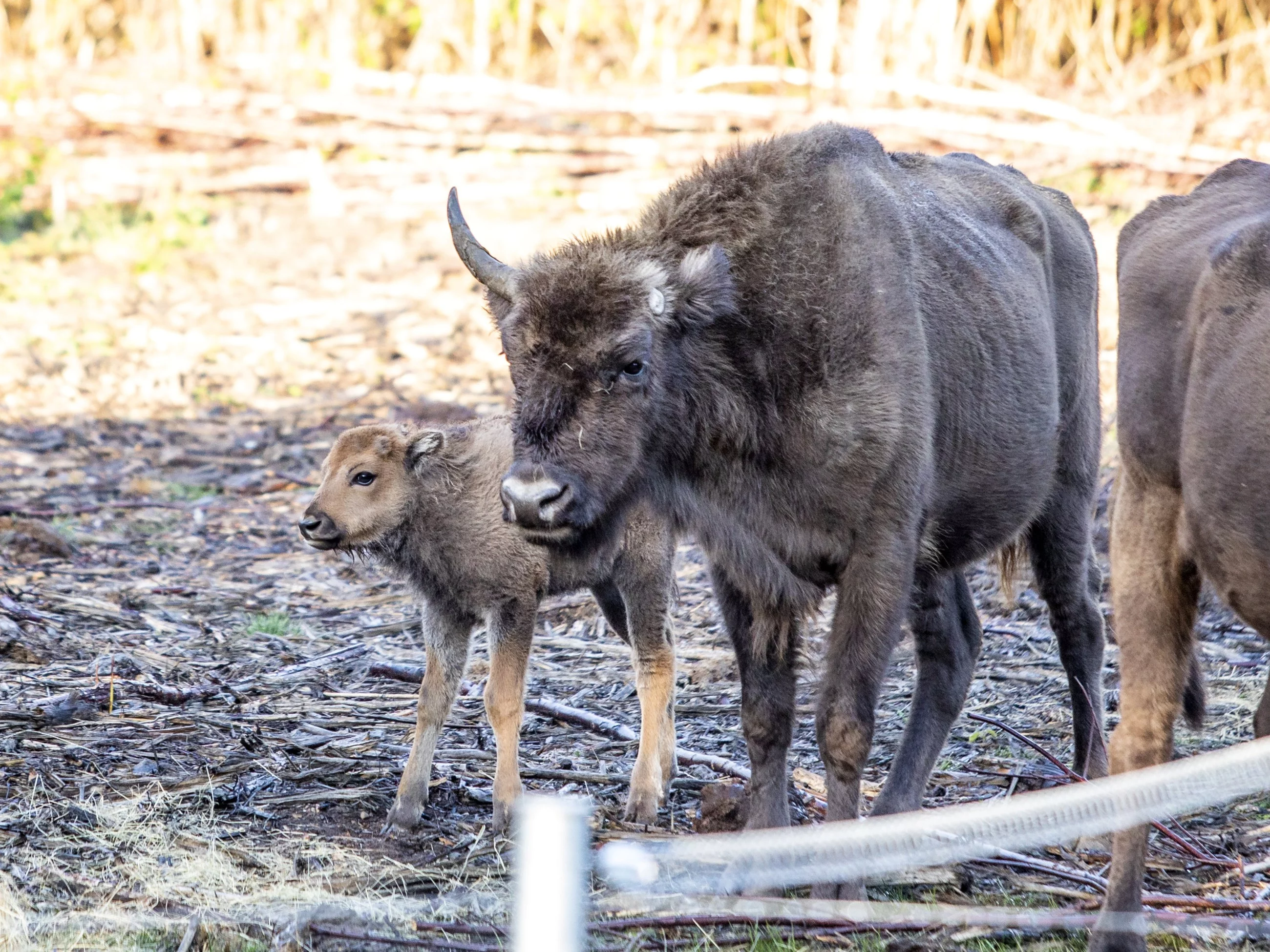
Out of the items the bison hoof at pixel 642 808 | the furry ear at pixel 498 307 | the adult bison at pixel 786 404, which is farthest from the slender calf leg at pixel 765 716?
the furry ear at pixel 498 307

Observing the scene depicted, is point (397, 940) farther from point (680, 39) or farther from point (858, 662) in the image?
point (680, 39)

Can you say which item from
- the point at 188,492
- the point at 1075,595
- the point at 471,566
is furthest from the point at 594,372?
the point at 188,492

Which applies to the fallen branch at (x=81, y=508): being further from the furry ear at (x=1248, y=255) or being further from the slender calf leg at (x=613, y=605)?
the furry ear at (x=1248, y=255)

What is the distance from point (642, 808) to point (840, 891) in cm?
117

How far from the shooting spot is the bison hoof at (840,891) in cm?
512

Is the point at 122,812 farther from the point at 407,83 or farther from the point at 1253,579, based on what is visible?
the point at 407,83

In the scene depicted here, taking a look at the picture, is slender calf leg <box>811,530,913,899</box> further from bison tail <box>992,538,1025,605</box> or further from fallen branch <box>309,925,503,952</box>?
bison tail <box>992,538,1025,605</box>

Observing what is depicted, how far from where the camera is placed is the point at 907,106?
1780 cm

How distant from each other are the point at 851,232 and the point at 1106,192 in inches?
447

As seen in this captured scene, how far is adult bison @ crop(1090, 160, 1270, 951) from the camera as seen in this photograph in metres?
3.98

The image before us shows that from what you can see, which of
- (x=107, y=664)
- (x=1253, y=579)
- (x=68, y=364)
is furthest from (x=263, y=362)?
(x=1253, y=579)

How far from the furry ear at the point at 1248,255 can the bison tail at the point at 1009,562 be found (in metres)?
2.72

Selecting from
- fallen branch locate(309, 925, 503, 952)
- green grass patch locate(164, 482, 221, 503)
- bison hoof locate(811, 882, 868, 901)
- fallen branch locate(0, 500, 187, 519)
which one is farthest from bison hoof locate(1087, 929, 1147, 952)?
green grass patch locate(164, 482, 221, 503)

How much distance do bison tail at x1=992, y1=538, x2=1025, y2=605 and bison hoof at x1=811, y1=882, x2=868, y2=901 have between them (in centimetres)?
212
